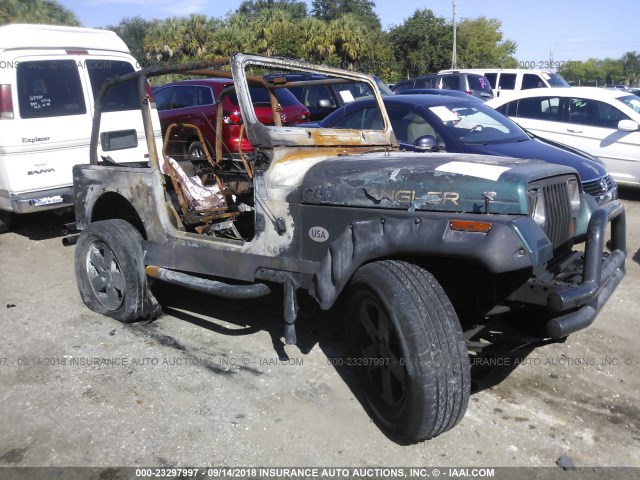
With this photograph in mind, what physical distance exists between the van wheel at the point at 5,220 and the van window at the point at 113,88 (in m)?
1.74

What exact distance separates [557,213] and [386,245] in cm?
96

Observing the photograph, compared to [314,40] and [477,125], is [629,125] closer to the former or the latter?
[477,125]

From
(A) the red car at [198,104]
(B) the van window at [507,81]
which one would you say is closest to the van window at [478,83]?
(B) the van window at [507,81]

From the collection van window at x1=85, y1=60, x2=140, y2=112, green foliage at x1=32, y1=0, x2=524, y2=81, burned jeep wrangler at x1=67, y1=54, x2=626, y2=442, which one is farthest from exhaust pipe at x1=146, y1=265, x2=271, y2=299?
green foliage at x1=32, y1=0, x2=524, y2=81

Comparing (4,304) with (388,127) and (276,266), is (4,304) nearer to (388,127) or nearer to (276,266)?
(276,266)

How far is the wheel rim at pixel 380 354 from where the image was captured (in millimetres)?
2920

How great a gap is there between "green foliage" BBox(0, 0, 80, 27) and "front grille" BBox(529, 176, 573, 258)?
23.0 m

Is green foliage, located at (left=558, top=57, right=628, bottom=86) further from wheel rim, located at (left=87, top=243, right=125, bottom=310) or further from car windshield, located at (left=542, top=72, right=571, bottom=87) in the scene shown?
wheel rim, located at (left=87, top=243, right=125, bottom=310)

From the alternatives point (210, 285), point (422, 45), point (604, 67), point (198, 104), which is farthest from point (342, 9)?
point (210, 285)

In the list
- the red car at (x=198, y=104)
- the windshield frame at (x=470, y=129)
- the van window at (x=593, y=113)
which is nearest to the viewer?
the windshield frame at (x=470, y=129)

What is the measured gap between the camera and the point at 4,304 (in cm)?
511

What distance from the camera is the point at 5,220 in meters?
7.36

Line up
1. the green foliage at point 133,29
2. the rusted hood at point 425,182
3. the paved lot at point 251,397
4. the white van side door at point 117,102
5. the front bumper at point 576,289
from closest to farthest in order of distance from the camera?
the front bumper at point 576,289, the rusted hood at point 425,182, the paved lot at point 251,397, the white van side door at point 117,102, the green foliage at point 133,29

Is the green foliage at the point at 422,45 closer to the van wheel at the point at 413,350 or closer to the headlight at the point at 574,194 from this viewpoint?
the headlight at the point at 574,194
